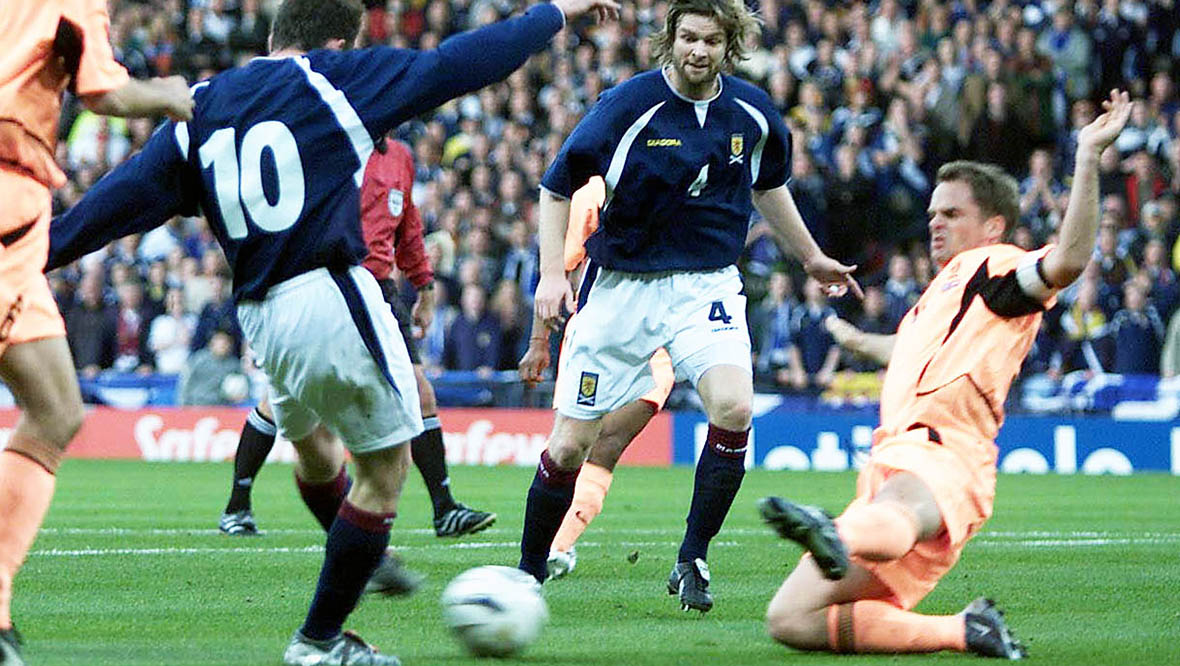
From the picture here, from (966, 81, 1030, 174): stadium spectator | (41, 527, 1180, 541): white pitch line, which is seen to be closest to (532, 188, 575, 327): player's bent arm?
(41, 527, 1180, 541): white pitch line

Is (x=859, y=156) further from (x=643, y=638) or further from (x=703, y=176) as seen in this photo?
(x=643, y=638)

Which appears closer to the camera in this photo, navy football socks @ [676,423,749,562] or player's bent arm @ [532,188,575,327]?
player's bent arm @ [532,188,575,327]

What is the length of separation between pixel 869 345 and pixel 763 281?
497 inches

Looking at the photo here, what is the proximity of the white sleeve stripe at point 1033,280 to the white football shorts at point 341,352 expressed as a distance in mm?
1852

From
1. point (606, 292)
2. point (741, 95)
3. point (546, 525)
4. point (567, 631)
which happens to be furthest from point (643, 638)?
point (741, 95)

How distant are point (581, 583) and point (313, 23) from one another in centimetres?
312

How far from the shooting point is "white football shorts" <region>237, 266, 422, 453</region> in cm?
536

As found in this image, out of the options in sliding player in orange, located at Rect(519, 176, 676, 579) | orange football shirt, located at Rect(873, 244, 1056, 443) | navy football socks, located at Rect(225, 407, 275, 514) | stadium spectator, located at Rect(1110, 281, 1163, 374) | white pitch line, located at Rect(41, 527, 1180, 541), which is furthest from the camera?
stadium spectator, located at Rect(1110, 281, 1163, 374)

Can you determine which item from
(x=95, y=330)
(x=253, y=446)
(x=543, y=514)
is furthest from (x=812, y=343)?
(x=543, y=514)

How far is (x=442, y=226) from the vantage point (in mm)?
20328

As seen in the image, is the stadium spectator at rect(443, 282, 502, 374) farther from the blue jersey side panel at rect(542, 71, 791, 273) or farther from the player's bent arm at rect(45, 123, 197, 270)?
the player's bent arm at rect(45, 123, 197, 270)

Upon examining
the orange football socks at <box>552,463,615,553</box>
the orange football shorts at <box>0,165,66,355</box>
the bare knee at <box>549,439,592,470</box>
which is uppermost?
the orange football shorts at <box>0,165,66,355</box>

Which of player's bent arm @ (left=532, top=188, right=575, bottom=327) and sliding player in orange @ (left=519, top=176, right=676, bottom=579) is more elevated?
player's bent arm @ (left=532, top=188, right=575, bottom=327)

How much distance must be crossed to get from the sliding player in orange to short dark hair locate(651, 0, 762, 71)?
76 cm
